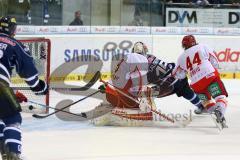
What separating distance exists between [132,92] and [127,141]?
52.8 inches

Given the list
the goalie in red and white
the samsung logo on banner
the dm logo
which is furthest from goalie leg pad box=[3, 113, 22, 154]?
the dm logo

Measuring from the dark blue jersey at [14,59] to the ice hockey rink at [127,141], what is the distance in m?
1.01

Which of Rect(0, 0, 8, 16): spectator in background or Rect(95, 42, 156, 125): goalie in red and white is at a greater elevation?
Rect(0, 0, 8, 16): spectator in background

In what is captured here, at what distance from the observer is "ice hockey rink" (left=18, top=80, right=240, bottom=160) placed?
603 centimetres

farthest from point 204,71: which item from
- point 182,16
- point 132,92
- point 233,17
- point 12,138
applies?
point 233,17

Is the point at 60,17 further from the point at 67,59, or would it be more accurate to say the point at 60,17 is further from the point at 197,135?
the point at 197,135

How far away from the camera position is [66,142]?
6.71 m

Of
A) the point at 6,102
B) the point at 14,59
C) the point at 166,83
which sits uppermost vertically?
the point at 14,59

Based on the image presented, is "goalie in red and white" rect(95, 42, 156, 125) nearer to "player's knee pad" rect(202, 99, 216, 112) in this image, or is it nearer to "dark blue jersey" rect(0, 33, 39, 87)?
"player's knee pad" rect(202, 99, 216, 112)

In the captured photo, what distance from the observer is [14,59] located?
5145 millimetres

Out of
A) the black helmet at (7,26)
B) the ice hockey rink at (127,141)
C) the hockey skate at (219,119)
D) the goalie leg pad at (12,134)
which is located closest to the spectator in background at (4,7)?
the ice hockey rink at (127,141)

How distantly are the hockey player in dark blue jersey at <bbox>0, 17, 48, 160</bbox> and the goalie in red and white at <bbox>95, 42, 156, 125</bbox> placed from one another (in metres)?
2.76

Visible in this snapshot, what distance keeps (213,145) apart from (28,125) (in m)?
2.33

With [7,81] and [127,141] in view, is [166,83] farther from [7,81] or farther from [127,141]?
[7,81]
